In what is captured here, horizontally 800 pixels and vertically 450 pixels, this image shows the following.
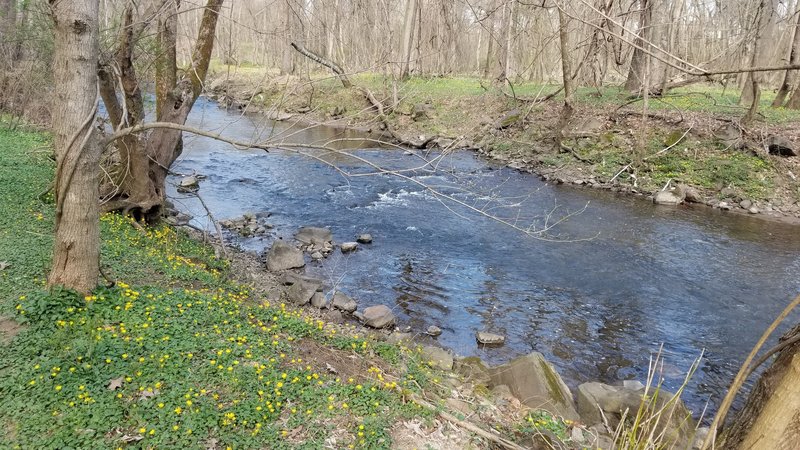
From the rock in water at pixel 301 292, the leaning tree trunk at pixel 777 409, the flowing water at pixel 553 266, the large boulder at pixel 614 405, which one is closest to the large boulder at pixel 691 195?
the flowing water at pixel 553 266

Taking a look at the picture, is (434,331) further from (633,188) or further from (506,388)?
(633,188)

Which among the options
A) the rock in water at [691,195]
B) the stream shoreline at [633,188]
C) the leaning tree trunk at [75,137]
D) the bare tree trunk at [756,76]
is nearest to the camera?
the leaning tree trunk at [75,137]

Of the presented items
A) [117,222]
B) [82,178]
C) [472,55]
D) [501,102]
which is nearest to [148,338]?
[82,178]

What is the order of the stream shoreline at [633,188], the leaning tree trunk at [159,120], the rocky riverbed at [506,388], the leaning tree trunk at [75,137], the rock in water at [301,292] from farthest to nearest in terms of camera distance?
the stream shoreline at [633,188] < the leaning tree trunk at [159,120] < the rock in water at [301,292] < the rocky riverbed at [506,388] < the leaning tree trunk at [75,137]

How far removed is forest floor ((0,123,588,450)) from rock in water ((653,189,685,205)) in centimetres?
1058

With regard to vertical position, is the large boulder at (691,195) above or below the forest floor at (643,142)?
below

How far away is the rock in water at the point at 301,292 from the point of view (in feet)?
24.7

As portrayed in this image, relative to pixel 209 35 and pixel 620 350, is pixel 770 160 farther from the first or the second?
pixel 209 35

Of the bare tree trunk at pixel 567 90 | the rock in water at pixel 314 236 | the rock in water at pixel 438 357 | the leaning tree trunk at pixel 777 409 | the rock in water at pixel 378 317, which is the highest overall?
the bare tree trunk at pixel 567 90

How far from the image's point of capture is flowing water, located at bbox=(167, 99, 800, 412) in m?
7.01

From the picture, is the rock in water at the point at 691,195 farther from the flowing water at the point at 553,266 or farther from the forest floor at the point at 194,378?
the forest floor at the point at 194,378

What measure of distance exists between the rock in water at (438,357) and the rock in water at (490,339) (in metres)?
0.85

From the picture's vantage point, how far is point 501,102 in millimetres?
21203

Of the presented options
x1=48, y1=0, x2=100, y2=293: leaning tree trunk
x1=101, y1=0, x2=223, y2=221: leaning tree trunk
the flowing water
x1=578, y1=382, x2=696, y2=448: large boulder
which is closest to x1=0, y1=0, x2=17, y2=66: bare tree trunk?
the flowing water
